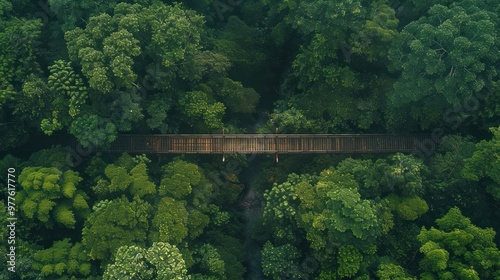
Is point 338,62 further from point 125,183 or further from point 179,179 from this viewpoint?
point 125,183

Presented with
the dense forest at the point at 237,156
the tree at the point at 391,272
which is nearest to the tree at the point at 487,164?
the dense forest at the point at 237,156

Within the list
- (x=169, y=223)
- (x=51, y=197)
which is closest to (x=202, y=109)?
(x=169, y=223)

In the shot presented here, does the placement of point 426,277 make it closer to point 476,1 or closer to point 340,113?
point 340,113

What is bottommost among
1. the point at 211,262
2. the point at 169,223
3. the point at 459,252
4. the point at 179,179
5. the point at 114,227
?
the point at 211,262

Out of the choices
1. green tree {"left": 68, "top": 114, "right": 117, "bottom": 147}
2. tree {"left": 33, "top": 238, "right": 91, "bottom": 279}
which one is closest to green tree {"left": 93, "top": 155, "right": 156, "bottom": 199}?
green tree {"left": 68, "top": 114, "right": 117, "bottom": 147}

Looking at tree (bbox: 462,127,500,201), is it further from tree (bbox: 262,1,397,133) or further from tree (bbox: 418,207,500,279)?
tree (bbox: 262,1,397,133)

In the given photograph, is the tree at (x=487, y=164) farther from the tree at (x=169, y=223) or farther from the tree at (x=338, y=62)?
the tree at (x=169, y=223)

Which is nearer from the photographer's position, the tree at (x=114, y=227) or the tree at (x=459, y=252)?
the tree at (x=459, y=252)
